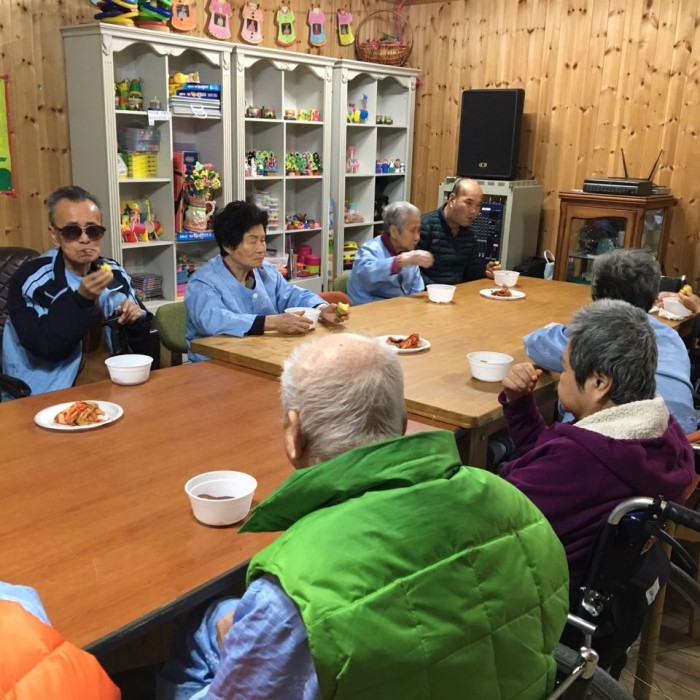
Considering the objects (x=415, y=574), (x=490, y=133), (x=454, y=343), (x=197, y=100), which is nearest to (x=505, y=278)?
(x=454, y=343)

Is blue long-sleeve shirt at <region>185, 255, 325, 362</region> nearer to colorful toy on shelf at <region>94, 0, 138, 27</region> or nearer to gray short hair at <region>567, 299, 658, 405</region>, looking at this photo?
gray short hair at <region>567, 299, 658, 405</region>

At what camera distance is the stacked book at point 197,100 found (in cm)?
437

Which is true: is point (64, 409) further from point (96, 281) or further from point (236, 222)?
point (236, 222)

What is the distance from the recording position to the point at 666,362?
2326 millimetres

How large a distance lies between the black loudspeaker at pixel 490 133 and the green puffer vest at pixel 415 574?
476 centimetres

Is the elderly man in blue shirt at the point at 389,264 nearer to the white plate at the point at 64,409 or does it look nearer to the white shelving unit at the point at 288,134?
the white shelving unit at the point at 288,134

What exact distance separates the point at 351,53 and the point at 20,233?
315 cm

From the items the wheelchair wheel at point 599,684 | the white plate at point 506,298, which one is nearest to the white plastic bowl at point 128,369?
the wheelchair wheel at point 599,684

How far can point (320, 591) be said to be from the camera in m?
0.84

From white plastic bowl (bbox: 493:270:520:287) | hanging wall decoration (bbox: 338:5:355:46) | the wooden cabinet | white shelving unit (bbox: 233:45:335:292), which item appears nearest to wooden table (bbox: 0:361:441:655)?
white plastic bowl (bbox: 493:270:520:287)

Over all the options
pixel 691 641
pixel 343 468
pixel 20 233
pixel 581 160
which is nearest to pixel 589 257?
pixel 581 160

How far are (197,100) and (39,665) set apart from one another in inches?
163

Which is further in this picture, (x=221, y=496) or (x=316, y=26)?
(x=316, y=26)

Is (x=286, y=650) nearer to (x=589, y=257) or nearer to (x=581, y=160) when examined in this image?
(x=589, y=257)
